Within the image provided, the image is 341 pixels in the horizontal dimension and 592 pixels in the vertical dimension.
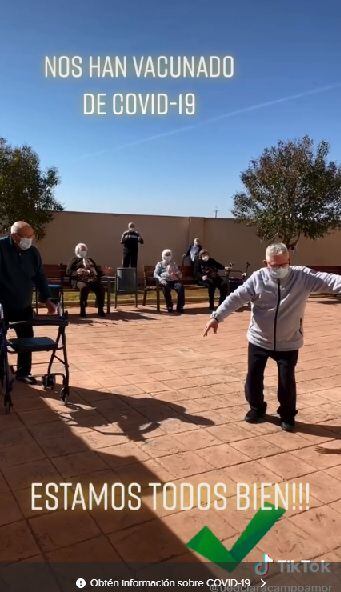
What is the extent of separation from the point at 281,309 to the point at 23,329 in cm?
296

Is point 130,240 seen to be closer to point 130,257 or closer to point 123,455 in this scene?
point 130,257

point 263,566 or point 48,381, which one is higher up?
point 48,381

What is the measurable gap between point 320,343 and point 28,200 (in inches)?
457

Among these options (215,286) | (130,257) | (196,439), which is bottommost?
(196,439)

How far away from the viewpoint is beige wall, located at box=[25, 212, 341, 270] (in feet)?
55.7

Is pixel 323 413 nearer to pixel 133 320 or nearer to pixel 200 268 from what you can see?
pixel 133 320

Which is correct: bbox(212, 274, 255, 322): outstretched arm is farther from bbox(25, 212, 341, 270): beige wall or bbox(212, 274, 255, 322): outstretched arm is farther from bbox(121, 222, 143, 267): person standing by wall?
bbox(25, 212, 341, 270): beige wall

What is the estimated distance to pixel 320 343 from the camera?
8.22 m

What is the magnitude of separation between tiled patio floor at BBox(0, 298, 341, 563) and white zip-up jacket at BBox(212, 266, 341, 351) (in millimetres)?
889

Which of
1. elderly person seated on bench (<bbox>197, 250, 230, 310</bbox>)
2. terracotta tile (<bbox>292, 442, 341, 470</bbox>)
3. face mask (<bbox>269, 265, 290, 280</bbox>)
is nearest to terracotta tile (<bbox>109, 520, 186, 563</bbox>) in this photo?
terracotta tile (<bbox>292, 442, 341, 470</bbox>)

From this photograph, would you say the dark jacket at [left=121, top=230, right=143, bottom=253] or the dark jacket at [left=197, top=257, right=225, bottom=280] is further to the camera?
the dark jacket at [left=121, top=230, right=143, bottom=253]

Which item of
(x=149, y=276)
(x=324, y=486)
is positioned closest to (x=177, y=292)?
(x=149, y=276)

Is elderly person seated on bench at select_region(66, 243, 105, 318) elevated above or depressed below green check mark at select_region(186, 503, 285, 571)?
above

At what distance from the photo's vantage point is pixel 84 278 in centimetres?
1017
